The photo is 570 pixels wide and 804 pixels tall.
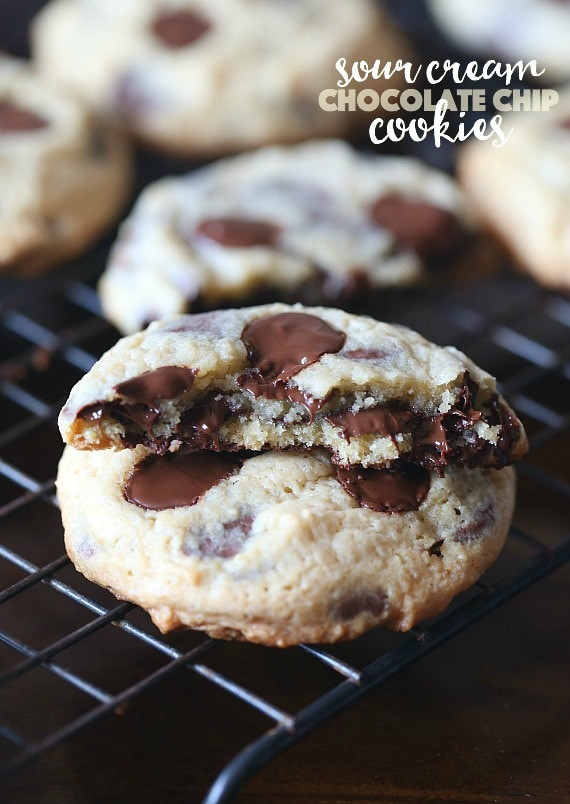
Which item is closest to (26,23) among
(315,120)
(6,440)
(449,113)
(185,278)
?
(315,120)

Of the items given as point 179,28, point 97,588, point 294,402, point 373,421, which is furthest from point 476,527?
point 179,28

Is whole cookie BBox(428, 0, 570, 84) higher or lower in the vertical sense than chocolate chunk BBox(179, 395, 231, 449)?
higher

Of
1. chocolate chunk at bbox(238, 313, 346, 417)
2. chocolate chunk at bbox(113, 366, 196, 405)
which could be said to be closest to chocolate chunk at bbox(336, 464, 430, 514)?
chocolate chunk at bbox(238, 313, 346, 417)

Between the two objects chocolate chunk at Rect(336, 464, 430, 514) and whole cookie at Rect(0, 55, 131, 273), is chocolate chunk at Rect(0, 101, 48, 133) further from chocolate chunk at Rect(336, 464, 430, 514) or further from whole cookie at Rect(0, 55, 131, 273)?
chocolate chunk at Rect(336, 464, 430, 514)

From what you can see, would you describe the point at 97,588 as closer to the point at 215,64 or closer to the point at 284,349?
the point at 284,349

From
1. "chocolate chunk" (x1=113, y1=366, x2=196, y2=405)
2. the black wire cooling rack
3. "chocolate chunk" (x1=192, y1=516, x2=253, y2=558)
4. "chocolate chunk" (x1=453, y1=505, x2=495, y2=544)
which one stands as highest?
"chocolate chunk" (x1=113, y1=366, x2=196, y2=405)

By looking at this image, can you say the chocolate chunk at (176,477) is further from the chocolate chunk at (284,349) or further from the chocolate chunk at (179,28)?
the chocolate chunk at (179,28)

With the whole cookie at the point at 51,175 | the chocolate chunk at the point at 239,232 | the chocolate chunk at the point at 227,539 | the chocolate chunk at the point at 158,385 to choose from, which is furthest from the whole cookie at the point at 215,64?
the chocolate chunk at the point at 227,539
